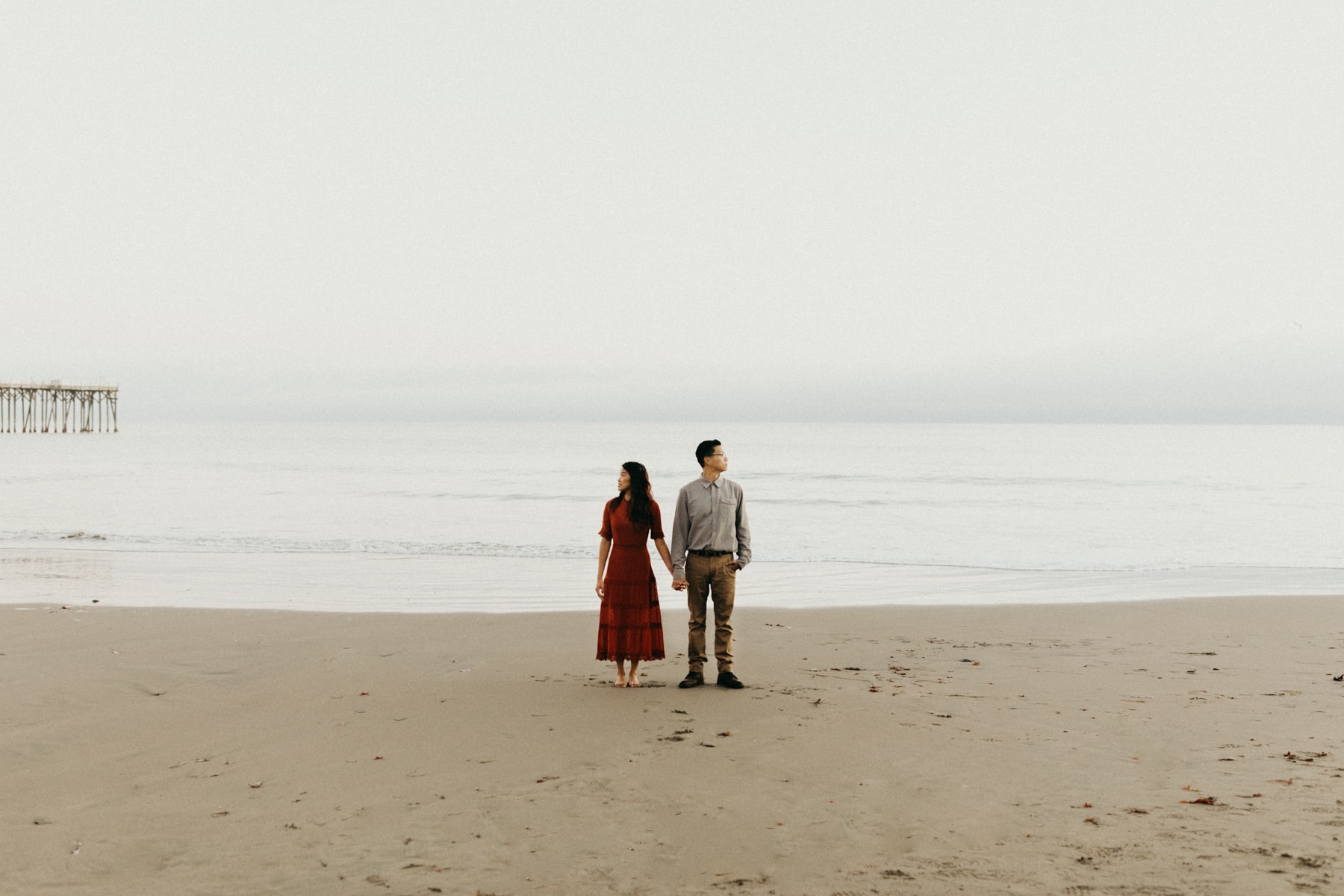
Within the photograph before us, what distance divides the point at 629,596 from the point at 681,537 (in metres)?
0.64

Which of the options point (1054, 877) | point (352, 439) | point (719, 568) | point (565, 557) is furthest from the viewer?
point (352, 439)

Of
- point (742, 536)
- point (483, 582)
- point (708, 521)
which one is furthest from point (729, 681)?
point (483, 582)

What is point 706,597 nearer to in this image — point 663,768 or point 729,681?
point 729,681

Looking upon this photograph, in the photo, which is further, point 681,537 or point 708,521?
point 681,537

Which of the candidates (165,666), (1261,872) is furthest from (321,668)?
(1261,872)

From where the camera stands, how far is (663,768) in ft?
18.1

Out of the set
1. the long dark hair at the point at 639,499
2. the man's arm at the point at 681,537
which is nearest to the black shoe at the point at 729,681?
the man's arm at the point at 681,537

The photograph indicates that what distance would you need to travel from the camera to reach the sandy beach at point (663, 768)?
4.16 metres

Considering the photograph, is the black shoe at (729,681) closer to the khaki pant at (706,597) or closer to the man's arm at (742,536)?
the khaki pant at (706,597)

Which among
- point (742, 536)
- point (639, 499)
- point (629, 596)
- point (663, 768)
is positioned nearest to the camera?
point (663, 768)

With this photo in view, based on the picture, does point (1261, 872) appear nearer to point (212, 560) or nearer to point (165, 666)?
point (165, 666)

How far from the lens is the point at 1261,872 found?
4031mm

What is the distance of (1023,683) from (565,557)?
12.9m

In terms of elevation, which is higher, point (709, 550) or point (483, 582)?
point (709, 550)
